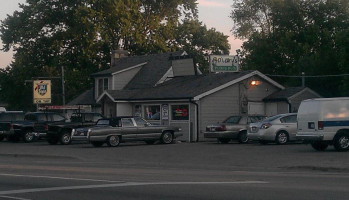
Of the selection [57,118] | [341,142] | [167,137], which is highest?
[57,118]

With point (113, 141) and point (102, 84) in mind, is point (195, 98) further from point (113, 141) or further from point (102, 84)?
point (102, 84)

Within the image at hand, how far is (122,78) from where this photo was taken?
4922 cm

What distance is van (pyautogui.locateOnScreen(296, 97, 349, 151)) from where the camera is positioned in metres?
26.7

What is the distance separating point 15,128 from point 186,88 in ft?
36.1

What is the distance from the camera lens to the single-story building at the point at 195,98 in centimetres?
3916

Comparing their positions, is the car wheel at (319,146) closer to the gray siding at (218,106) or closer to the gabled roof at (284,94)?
the gray siding at (218,106)

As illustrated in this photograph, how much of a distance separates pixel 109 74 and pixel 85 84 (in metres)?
17.8

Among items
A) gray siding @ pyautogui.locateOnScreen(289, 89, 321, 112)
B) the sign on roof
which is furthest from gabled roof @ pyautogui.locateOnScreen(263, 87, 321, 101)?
the sign on roof

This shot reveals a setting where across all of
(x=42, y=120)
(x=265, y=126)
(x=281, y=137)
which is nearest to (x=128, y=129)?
(x=265, y=126)

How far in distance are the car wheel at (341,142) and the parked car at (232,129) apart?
29.8 feet

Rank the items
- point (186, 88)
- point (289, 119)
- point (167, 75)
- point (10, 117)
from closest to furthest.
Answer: point (289, 119) < point (186, 88) < point (10, 117) < point (167, 75)

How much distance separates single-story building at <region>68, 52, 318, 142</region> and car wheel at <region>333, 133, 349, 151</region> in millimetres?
12673

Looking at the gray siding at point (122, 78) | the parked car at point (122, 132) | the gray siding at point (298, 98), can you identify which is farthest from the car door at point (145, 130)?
the gray siding at point (122, 78)

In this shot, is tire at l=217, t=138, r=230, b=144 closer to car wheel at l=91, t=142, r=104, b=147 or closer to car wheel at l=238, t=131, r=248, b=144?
car wheel at l=238, t=131, r=248, b=144
